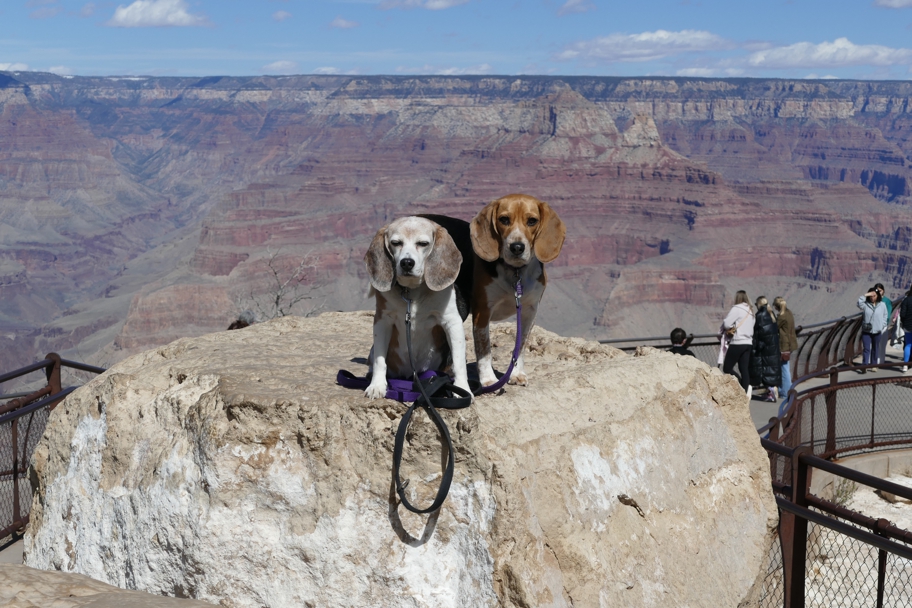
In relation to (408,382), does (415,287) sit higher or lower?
higher

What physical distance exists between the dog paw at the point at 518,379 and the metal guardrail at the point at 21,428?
12.9ft

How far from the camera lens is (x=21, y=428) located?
8.85 meters

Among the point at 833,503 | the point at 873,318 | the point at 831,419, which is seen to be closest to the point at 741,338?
the point at 831,419

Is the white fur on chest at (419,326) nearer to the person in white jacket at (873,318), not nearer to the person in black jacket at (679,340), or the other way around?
the person in black jacket at (679,340)

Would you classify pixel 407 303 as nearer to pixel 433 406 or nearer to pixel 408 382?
pixel 408 382

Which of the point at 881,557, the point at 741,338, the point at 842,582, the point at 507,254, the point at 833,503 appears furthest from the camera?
the point at 741,338

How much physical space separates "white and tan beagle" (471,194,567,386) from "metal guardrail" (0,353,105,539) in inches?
156

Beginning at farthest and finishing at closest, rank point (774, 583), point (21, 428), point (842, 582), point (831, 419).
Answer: point (831, 419) → point (21, 428) → point (842, 582) → point (774, 583)

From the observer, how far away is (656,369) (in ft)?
19.1

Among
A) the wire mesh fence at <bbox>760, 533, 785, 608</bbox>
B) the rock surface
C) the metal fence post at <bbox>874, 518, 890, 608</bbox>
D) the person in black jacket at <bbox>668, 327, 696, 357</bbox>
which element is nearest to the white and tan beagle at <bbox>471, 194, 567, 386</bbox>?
the rock surface

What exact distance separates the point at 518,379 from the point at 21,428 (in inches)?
231

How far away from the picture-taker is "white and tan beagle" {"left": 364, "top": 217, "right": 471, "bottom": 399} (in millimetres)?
4715

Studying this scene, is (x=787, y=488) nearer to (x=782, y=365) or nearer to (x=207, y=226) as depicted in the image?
(x=782, y=365)

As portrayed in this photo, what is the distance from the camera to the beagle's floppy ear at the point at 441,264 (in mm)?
4762
